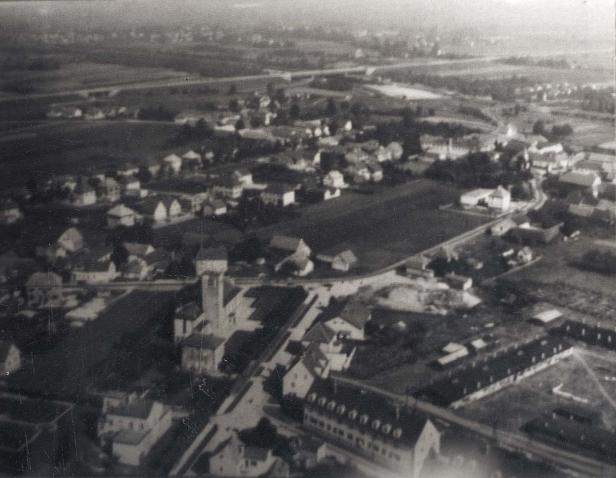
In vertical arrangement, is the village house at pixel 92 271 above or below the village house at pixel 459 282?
above

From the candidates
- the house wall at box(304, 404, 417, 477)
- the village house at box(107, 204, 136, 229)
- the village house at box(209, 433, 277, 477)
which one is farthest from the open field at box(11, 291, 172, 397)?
the village house at box(107, 204, 136, 229)

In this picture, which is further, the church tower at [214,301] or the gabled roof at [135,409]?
the church tower at [214,301]

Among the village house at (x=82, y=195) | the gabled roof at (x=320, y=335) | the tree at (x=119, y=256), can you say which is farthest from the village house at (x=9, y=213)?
Result: the gabled roof at (x=320, y=335)

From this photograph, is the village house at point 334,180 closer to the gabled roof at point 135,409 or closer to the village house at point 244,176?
the village house at point 244,176

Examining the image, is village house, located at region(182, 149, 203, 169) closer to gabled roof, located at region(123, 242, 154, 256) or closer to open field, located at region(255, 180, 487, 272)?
open field, located at region(255, 180, 487, 272)

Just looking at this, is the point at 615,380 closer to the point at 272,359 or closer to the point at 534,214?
the point at 272,359

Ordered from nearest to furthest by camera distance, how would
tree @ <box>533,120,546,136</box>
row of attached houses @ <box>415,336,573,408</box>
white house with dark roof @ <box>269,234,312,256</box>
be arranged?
row of attached houses @ <box>415,336,573,408</box>, white house with dark roof @ <box>269,234,312,256</box>, tree @ <box>533,120,546,136</box>

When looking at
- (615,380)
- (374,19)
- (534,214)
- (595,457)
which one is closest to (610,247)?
(534,214)
